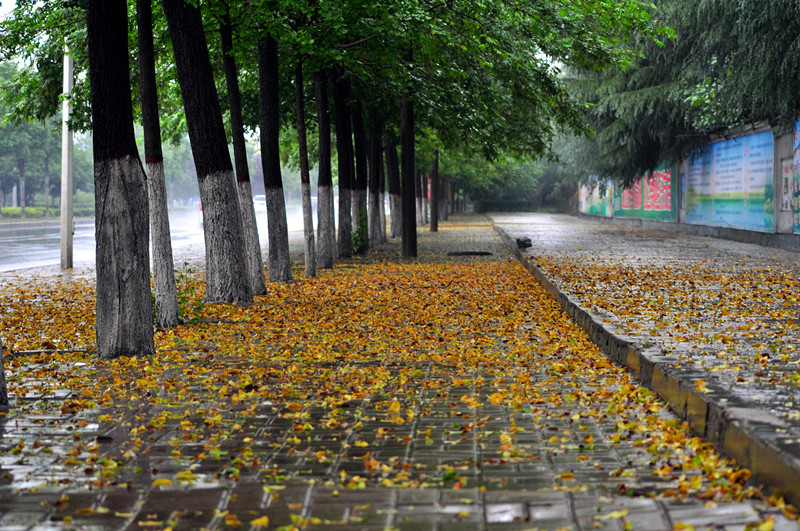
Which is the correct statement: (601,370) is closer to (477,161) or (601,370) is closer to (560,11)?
(560,11)

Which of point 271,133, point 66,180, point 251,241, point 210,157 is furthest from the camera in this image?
point 66,180

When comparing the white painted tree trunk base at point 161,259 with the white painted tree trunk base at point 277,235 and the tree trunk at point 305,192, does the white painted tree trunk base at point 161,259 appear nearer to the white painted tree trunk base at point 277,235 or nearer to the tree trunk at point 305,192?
the white painted tree trunk base at point 277,235

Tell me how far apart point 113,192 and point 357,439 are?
4388mm

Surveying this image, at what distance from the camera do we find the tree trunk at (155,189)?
10.8m

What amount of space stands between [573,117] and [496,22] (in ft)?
17.0

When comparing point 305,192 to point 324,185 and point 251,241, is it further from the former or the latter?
point 251,241

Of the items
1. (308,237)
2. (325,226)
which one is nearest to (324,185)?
(325,226)

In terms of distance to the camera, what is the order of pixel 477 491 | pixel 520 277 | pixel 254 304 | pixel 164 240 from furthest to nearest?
1. pixel 520 277
2. pixel 254 304
3. pixel 164 240
4. pixel 477 491

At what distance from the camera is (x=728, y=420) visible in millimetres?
4984

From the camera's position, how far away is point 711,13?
22.1m

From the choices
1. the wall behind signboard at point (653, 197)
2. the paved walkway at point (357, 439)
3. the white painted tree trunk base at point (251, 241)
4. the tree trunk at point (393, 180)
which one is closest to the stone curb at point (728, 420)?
the paved walkway at point (357, 439)

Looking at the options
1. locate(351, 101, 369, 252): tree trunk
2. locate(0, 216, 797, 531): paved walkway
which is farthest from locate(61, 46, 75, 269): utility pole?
locate(0, 216, 797, 531): paved walkway

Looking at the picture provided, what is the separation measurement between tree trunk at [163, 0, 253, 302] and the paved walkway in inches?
77.0

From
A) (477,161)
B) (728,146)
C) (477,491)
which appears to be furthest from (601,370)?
(477,161)
